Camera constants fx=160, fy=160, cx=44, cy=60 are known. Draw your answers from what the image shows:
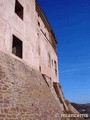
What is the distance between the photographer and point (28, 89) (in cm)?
845

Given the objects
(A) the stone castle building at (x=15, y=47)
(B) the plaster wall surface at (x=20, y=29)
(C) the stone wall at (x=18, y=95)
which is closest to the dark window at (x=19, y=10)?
(A) the stone castle building at (x=15, y=47)

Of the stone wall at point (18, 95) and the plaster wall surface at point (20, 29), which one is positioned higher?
the plaster wall surface at point (20, 29)

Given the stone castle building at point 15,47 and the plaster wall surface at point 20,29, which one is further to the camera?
the plaster wall surface at point 20,29

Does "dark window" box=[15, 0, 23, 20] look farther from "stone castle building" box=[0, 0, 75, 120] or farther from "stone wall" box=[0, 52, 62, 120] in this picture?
"stone wall" box=[0, 52, 62, 120]

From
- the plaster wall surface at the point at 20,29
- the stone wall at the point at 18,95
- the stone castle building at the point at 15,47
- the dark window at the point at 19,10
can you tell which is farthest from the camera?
the dark window at the point at 19,10

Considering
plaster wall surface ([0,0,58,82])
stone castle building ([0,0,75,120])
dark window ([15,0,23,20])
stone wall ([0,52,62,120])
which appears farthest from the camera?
dark window ([15,0,23,20])

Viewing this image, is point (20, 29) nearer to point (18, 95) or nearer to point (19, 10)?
point (19, 10)

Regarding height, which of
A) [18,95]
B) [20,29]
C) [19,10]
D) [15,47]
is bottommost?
[18,95]

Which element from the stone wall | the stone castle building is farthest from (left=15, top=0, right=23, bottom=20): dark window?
the stone wall

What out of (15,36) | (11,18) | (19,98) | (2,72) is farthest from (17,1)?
(19,98)

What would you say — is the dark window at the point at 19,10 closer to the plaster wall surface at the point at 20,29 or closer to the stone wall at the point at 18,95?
the plaster wall surface at the point at 20,29

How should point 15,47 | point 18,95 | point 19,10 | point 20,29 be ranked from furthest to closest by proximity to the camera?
point 19,10 < point 15,47 < point 20,29 < point 18,95

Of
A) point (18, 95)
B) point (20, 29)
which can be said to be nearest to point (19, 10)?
point (20, 29)

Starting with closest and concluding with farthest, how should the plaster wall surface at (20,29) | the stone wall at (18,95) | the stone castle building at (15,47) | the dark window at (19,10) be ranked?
the stone wall at (18,95) < the stone castle building at (15,47) < the plaster wall surface at (20,29) < the dark window at (19,10)
